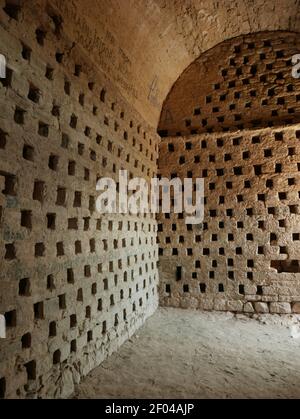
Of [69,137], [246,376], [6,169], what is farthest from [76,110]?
[246,376]

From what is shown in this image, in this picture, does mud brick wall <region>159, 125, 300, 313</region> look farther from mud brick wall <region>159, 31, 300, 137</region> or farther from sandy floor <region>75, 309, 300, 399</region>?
sandy floor <region>75, 309, 300, 399</region>

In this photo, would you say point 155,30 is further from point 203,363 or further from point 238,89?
point 203,363

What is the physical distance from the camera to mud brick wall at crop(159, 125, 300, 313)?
6164 mm

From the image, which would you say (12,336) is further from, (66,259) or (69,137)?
(69,137)

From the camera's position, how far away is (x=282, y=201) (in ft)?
20.4

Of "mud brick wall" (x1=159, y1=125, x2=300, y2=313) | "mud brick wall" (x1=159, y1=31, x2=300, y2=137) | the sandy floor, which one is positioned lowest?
the sandy floor

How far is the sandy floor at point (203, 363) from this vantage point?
3.44m

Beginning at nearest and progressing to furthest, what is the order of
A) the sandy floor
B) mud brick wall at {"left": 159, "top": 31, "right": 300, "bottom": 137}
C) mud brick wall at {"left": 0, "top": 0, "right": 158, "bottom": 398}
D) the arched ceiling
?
mud brick wall at {"left": 0, "top": 0, "right": 158, "bottom": 398} → the sandy floor → the arched ceiling → mud brick wall at {"left": 159, "top": 31, "right": 300, "bottom": 137}

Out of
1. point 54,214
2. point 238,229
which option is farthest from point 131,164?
point 238,229

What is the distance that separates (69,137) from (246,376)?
372 cm

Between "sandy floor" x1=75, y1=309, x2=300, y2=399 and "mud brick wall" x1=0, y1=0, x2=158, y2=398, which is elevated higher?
"mud brick wall" x1=0, y1=0, x2=158, y2=398

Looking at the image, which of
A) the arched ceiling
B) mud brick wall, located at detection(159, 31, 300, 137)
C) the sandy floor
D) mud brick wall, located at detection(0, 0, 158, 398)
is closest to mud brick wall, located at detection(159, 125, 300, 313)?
mud brick wall, located at detection(159, 31, 300, 137)

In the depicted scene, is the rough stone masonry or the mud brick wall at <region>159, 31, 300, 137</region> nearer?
the rough stone masonry

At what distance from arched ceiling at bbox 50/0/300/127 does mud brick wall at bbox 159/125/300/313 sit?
1.52 m
